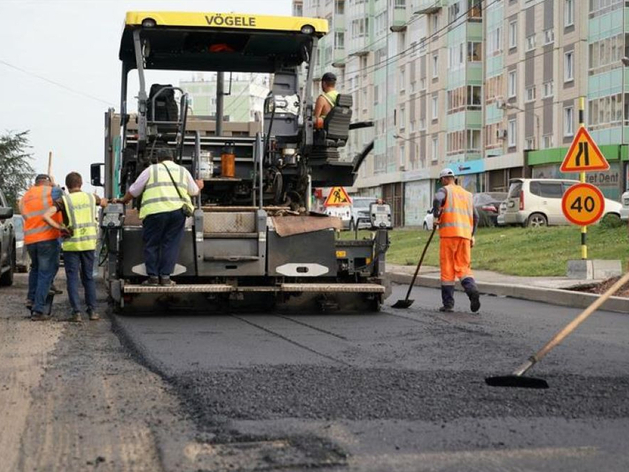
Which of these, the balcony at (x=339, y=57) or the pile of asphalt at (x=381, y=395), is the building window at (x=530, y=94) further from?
the pile of asphalt at (x=381, y=395)

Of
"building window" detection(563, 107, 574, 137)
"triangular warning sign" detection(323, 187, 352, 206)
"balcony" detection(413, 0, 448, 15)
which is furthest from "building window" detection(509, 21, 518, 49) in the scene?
"triangular warning sign" detection(323, 187, 352, 206)

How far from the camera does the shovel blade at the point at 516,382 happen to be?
6.90 meters

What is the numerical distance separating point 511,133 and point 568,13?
7.77 m

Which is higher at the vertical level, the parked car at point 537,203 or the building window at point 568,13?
the building window at point 568,13

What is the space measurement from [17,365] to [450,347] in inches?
132

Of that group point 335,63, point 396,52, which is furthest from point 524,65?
point 335,63

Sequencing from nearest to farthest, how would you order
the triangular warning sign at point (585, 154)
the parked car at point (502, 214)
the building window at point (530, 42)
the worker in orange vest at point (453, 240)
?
the worker in orange vest at point (453, 240)
the triangular warning sign at point (585, 154)
the parked car at point (502, 214)
the building window at point (530, 42)

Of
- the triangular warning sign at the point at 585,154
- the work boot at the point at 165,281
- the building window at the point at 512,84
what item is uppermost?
the building window at the point at 512,84

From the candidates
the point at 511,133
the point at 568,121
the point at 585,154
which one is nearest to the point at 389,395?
the point at 585,154

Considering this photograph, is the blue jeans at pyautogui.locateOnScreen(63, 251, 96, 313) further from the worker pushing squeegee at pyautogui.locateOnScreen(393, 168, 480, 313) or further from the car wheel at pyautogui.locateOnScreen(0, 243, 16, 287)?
the car wheel at pyautogui.locateOnScreen(0, 243, 16, 287)

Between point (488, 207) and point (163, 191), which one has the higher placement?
point (163, 191)

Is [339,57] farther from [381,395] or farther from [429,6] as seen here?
[381,395]

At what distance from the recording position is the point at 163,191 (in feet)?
38.5

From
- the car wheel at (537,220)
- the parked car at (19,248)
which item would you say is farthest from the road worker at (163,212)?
the car wheel at (537,220)
